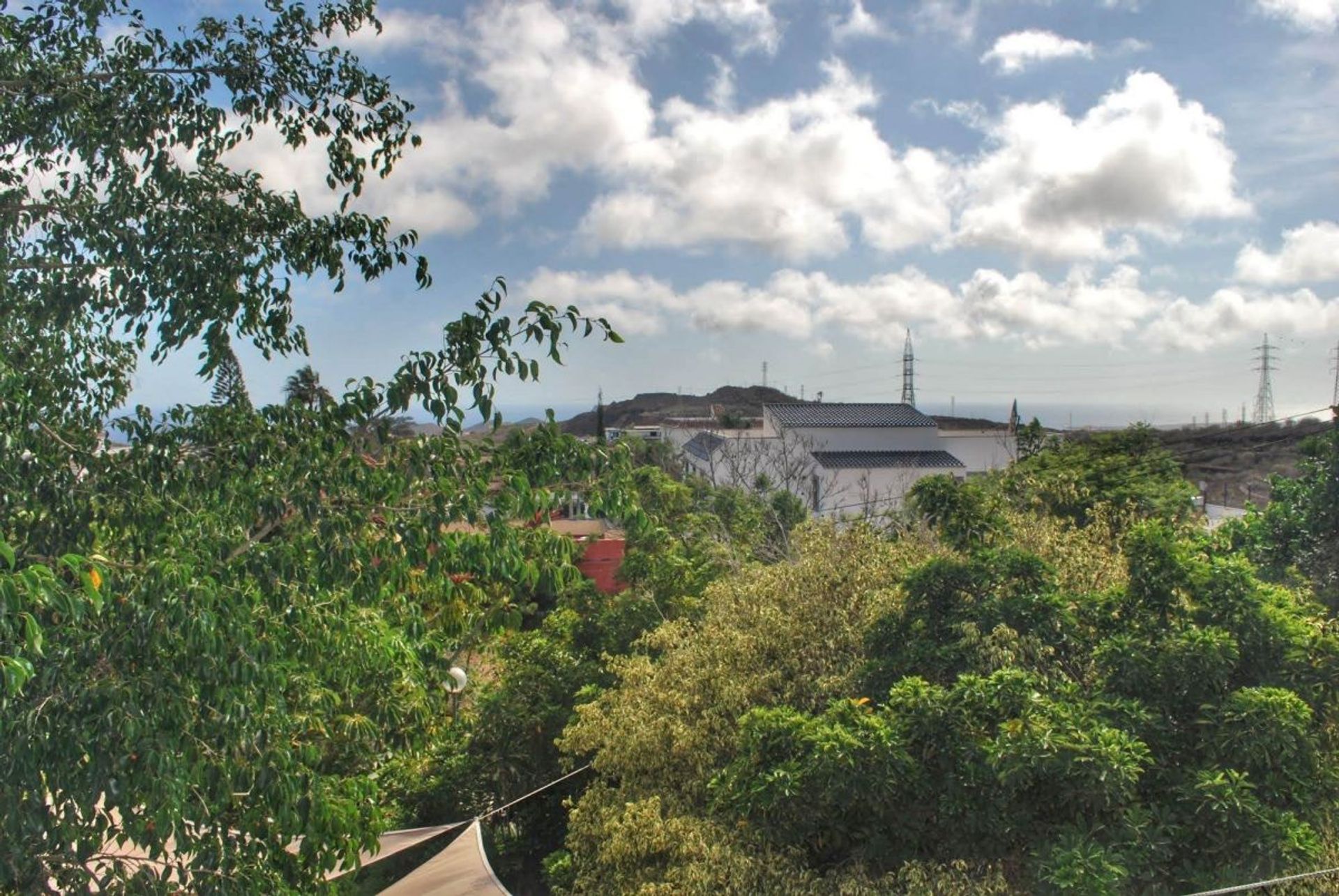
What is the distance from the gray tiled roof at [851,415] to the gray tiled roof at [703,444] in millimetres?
2034

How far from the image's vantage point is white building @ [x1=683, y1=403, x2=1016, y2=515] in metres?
26.7

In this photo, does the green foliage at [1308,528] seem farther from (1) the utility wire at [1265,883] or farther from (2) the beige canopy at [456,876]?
(2) the beige canopy at [456,876]

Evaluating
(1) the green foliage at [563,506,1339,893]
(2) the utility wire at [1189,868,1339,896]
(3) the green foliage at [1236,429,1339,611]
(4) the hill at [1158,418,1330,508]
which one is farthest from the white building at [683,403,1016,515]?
(2) the utility wire at [1189,868,1339,896]

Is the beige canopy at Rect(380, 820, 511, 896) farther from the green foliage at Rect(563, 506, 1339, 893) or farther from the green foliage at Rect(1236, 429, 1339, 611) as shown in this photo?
the green foliage at Rect(1236, 429, 1339, 611)

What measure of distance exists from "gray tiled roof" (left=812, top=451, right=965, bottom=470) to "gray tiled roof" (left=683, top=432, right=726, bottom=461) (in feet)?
11.5

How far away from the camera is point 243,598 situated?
118 inches

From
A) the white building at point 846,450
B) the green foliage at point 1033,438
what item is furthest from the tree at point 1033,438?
the white building at point 846,450

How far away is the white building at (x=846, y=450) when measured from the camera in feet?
87.7

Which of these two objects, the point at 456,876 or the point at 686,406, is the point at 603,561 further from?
the point at 686,406

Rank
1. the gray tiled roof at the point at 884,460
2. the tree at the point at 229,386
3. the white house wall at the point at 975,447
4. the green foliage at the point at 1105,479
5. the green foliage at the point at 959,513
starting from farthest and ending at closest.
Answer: the white house wall at the point at 975,447, the gray tiled roof at the point at 884,460, the green foliage at the point at 1105,479, the green foliage at the point at 959,513, the tree at the point at 229,386

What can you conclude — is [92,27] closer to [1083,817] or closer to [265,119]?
[265,119]

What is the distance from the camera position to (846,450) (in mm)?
30656

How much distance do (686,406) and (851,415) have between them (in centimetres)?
3580

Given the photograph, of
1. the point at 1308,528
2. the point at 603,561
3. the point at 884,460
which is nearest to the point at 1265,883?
the point at 1308,528
